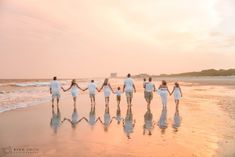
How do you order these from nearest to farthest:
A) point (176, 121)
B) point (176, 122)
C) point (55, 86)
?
point (176, 122), point (176, 121), point (55, 86)

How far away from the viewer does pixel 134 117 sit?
1662 cm

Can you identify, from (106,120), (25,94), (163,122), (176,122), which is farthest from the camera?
(25,94)

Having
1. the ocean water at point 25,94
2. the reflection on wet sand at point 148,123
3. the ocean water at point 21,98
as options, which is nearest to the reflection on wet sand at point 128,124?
the reflection on wet sand at point 148,123

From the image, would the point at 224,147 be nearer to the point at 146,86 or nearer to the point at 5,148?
the point at 5,148

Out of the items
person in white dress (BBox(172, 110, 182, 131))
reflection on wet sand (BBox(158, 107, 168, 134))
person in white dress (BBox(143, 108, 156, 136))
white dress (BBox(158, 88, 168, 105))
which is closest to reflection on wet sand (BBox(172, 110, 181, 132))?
person in white dress (BBox(172, 110, 182, 131))

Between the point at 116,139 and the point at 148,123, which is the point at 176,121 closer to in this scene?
the point at 148,123

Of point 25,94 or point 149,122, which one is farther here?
point 25,94

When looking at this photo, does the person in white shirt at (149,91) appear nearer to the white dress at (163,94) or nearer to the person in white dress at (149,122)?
the white dress at (163,94)

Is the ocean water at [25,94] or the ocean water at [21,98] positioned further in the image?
the ocean water at [25,94]

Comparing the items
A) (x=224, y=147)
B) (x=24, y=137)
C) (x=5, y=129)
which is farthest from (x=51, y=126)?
(x=224, y=147)

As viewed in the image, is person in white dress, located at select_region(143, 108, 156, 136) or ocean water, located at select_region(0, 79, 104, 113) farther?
ocean water, located at select_region(0, 79, 104, 113)

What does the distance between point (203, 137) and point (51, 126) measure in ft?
20.0

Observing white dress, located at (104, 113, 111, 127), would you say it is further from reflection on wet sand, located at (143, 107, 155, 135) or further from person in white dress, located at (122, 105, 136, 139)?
reflection on wet sand, located at (143, 107, 155, 135)

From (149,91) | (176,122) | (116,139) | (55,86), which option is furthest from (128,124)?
(55,86)
